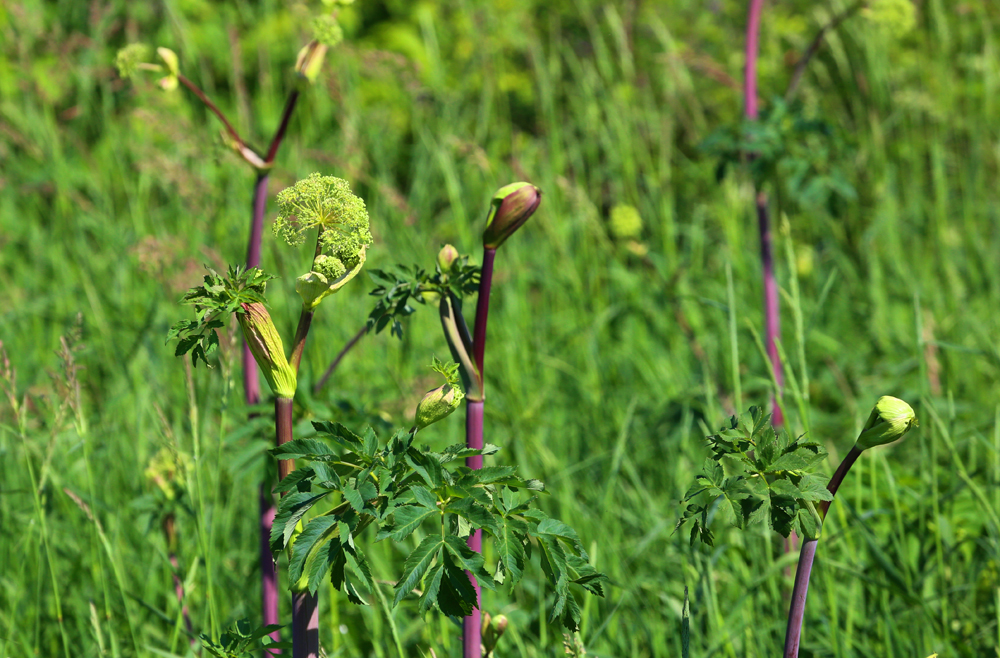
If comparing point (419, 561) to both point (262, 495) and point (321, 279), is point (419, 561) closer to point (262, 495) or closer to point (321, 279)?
point (321, 279)

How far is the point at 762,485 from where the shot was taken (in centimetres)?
93

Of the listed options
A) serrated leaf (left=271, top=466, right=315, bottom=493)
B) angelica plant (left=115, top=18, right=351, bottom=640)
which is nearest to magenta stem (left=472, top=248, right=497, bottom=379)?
serrated leaf (left=271, top=466, right=315, bottom=493)

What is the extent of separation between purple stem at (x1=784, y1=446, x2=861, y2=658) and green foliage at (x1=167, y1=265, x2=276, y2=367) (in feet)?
2.25

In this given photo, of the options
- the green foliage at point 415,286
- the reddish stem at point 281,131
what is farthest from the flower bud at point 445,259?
the reddish stem at point 281,131

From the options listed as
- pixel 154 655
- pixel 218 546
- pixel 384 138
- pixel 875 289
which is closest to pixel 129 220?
pixel 384 138

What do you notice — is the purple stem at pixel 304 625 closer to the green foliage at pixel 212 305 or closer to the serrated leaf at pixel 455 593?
the serrated leaf at pixel 455 593

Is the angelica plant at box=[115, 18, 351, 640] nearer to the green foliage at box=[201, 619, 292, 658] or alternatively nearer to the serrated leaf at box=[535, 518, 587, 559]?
the green foliage at box=[201, 619, 292, 658]

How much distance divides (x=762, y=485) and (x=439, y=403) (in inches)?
15.1

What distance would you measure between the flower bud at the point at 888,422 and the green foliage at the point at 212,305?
2.29 ft

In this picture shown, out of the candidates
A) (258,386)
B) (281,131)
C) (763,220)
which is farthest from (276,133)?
(763,220)

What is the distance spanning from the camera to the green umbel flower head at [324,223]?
0.93m

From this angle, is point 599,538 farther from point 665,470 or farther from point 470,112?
point 470,112

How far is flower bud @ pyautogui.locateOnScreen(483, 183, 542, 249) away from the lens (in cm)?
104

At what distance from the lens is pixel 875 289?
3.18m
